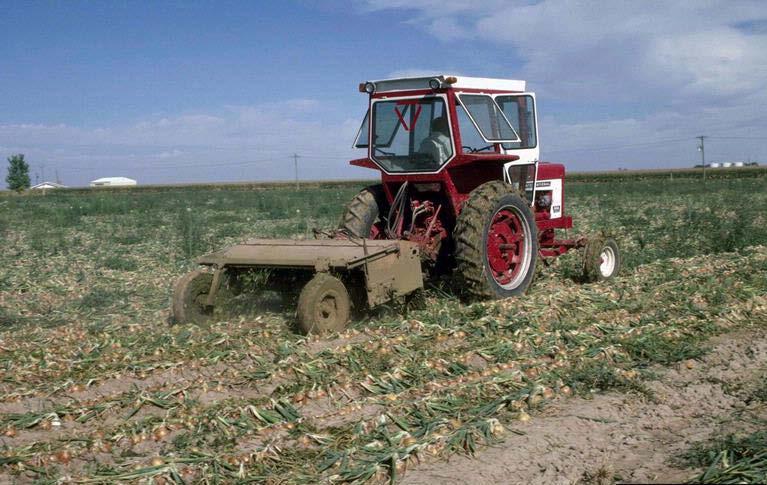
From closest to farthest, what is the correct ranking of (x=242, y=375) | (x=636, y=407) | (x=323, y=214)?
(x=636, y=407) → (x=242, y=375) → (x=323, y=214)

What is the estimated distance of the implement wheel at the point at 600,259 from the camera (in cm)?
934

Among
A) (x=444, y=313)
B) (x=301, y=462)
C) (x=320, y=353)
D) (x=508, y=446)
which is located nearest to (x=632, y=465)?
(x=508, y=446)

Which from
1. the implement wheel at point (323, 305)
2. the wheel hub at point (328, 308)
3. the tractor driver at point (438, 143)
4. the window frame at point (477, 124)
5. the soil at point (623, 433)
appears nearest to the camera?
the soil at point (623, 433)

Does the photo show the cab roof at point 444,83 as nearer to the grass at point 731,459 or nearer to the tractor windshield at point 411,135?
the tractor windshield at point 411,135

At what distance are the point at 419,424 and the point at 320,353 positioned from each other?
1.58 m

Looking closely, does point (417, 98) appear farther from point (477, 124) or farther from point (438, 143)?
point (477, 124)

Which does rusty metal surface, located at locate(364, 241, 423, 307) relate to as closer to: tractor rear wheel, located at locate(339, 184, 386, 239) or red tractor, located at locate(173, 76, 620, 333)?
red tractor, located at locate(173, 76, 620, 333)

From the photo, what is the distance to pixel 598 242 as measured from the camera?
9.39 meters

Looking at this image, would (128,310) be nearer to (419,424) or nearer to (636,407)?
(419,424)

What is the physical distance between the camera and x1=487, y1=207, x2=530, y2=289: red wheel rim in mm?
8195

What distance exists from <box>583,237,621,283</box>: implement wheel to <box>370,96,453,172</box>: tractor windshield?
2499 millimetres

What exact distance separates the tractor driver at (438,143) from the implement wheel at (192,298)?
277 centimetres

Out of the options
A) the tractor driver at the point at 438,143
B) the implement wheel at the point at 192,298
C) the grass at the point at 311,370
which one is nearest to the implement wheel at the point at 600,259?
the grass at the point at 311,370

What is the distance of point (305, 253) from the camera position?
7086 millimetres
